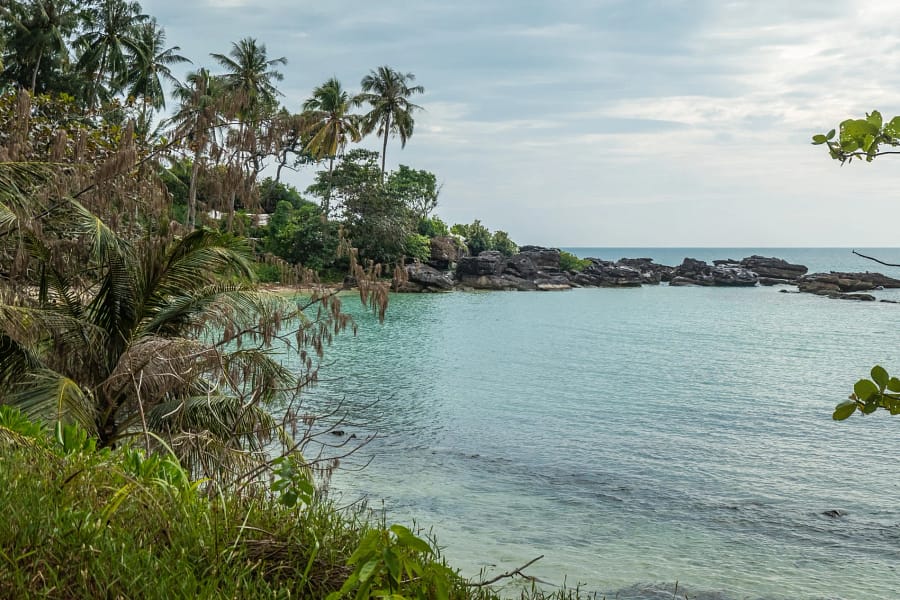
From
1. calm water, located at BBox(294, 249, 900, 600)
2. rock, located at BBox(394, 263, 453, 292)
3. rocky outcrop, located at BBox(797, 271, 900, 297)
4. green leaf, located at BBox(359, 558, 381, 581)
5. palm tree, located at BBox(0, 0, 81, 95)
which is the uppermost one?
palm tree, located at BBox(0, 0, 81, 95)

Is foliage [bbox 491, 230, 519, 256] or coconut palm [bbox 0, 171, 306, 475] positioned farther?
foliage [bbox 491, 230, 519, 256]

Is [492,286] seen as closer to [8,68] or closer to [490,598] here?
[8,68]

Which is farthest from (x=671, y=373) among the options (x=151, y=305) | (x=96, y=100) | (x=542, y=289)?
(x=542, y=289)

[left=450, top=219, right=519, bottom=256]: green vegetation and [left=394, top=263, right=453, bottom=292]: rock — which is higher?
[left=450, top=219, right=519, bottom=256]: green vegetation

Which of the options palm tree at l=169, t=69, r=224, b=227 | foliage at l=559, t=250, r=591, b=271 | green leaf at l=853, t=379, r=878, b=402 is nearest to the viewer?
green leaf at l=853, t=379, r=878, b=402

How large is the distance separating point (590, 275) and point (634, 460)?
6712 centimetres

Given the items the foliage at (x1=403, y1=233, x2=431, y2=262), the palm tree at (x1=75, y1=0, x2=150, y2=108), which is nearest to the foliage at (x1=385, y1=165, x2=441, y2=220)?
the foliage at (x1=403, y1=233, x2=431, y2=262)

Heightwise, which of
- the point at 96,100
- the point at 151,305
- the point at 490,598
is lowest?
the point at 490,598

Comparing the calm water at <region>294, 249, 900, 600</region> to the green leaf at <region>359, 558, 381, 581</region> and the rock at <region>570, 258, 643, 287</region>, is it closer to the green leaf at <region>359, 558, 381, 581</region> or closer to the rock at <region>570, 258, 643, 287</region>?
the green leaf at <region>359, 558, 381, 581</region>

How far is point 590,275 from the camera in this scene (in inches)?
3211

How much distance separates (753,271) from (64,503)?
107 m

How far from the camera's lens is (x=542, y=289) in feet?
236

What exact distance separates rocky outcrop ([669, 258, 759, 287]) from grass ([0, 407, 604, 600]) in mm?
93095

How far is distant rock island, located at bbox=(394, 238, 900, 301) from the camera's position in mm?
67562
